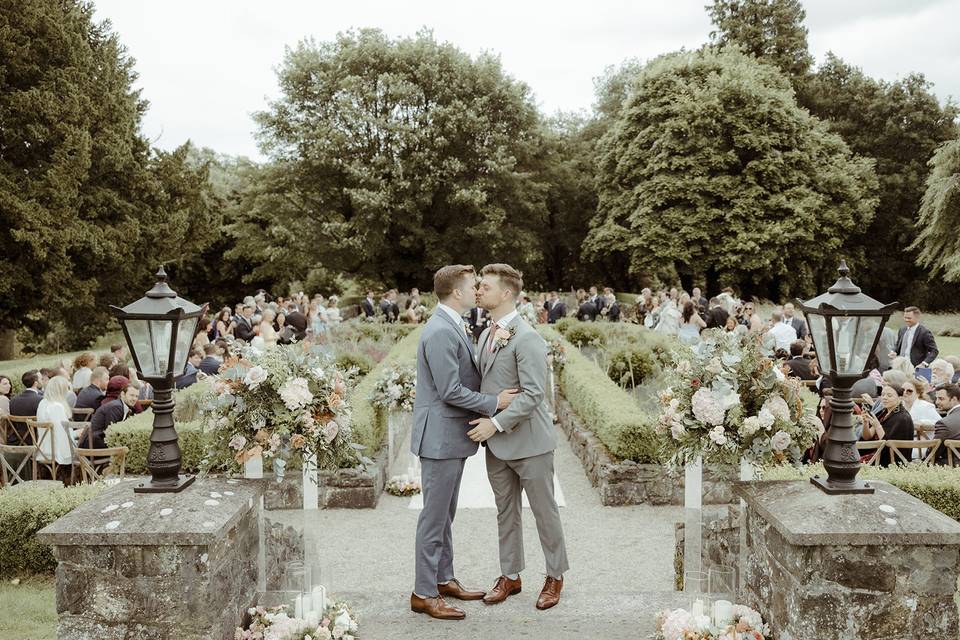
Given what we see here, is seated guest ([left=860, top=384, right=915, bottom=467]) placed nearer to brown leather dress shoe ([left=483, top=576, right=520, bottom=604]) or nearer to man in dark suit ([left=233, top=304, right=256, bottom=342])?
brown leather dress shoe ([left=483, top=576, right=520, bottom=604])

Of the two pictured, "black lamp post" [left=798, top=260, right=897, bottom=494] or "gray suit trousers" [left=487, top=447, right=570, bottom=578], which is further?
"gray suit trousers" [left=487, top=447, right=570, bottom=578]

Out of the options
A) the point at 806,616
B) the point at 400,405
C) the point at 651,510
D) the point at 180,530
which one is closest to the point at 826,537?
the point at 806,616

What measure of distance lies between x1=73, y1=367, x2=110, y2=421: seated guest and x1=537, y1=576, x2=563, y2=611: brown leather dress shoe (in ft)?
22.7

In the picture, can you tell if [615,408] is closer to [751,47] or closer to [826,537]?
[826,537]

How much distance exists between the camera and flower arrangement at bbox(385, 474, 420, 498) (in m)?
8.35

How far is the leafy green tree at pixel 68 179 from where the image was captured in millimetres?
19859

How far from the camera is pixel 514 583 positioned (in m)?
4.74

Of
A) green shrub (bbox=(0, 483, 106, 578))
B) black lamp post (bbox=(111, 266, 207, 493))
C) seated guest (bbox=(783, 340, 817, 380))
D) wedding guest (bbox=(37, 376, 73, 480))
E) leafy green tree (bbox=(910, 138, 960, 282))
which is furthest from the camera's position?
leafy green tree (bbox=(910, 138, 960, 282))

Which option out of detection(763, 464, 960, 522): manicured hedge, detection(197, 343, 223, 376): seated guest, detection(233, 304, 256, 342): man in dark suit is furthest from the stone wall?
detection(233, 304, 256, 342): man in dark suit

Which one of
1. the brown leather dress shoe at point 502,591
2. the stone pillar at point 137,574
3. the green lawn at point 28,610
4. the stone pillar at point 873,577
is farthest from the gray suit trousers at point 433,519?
the green lawn at point 28,610

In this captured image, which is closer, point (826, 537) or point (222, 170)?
point (826, 537)

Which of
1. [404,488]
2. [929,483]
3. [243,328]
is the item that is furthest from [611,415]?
[243,328]

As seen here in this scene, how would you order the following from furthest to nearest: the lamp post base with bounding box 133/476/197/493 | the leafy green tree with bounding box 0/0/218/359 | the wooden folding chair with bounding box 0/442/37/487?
1. the leafy green tree with bounding box 0/0/218/359
2. the wooden folding chair with bounding box 0/442/37/487
3. the lamp post base with bounding box 133/476/197/493

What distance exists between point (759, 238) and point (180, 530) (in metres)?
26.4
